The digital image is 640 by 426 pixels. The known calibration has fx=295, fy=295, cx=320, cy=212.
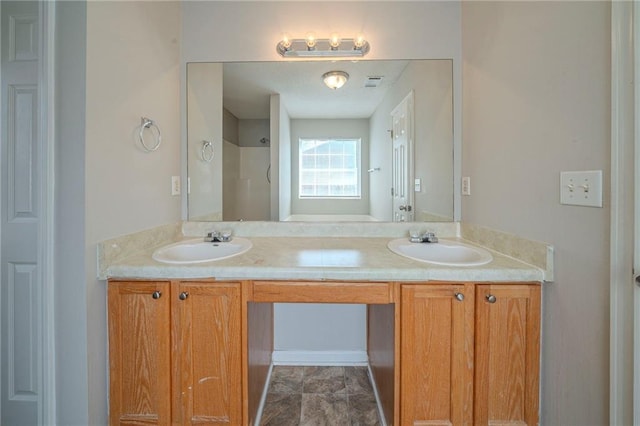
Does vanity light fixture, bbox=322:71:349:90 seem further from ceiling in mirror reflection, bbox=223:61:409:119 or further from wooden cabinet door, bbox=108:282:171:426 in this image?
wooden cabinet door, bbox=108:282:171:426

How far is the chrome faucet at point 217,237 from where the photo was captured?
5.65ft

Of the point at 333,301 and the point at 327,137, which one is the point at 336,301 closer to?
the point at 333,301

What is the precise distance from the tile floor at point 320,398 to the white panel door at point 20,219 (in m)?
1.05

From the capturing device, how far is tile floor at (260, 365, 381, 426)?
158 centimetres

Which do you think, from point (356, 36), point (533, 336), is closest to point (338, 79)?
point (356, 36)

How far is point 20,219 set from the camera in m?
1.13

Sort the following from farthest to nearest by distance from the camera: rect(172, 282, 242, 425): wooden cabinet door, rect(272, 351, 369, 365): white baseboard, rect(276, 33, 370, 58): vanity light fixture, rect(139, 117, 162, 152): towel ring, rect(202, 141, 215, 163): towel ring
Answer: rect(272, 351, 369, 365): white baseboard
rect(202, 141, 215, 163): towel ring
rect(276, 33, 370, 58): vanity light fixture
rect(139, 117, 162, 152): towel ring
rect(172, 282, 242, 425): wooden cabinet door

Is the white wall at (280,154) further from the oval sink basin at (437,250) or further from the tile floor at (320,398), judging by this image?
the tile floor at (320,398)

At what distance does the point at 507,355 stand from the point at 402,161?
1.17 meters

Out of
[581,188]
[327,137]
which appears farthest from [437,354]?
A: [327,137]

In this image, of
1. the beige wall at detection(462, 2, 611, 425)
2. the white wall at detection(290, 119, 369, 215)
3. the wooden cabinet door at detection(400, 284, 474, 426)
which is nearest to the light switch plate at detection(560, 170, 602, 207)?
the beige wall at detection(462, 2, 611, 425)

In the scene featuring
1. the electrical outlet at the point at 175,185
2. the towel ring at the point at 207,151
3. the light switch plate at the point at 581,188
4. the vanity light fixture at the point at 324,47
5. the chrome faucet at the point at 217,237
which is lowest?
the chrome faucet at the point at 217,237

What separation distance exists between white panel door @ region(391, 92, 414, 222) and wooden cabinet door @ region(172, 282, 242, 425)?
114cm

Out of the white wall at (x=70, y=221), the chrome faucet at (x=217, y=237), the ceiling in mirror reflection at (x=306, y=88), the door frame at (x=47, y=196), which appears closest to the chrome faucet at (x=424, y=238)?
the ceiling in mirror reflection at (x=306, y=88)
